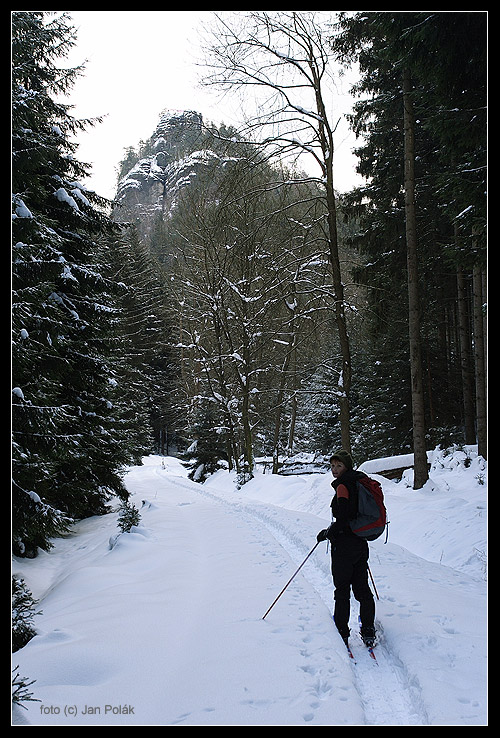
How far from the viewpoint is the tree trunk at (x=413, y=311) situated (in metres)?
11.5

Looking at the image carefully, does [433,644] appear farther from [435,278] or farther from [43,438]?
[435,278]

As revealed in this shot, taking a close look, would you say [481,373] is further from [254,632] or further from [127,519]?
[254,632]

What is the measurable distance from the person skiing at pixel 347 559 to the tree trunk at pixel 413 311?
685cm

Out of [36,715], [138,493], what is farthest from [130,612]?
[138,493]

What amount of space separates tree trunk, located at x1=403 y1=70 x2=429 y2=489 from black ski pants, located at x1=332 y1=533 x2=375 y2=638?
22.9 feet

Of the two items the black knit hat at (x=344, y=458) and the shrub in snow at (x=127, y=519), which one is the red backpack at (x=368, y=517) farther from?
the shrub in snow at (x=127, y=519)

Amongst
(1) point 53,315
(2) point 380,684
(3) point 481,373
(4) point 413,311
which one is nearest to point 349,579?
(2) point 380,684

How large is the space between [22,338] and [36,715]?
13.6 feet

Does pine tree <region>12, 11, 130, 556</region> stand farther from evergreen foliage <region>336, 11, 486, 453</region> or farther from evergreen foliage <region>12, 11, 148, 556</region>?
evergreen foliage <region>336, 11, 486, 453</region>

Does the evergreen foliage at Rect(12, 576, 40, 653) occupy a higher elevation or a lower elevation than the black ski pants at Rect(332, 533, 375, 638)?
lower

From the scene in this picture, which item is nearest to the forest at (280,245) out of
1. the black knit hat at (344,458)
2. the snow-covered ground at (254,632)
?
the snow-covered ground at (254,632)

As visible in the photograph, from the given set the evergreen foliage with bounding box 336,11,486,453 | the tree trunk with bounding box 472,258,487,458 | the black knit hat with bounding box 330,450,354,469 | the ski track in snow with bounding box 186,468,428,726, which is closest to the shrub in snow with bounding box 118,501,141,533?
the ski track in snow with bounding box 186,468,428,726

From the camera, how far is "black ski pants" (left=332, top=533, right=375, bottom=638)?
16.0ft

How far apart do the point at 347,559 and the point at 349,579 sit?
7.9 inches
